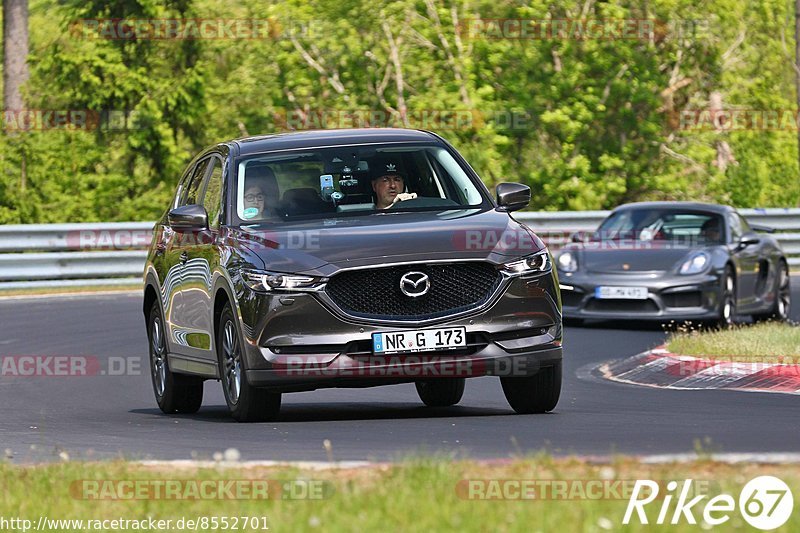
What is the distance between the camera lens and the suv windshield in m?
11.2

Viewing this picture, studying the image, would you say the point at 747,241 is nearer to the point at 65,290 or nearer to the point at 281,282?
the point at 65,290

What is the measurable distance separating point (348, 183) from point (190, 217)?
101cm

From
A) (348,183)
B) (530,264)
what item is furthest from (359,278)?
(348,183)

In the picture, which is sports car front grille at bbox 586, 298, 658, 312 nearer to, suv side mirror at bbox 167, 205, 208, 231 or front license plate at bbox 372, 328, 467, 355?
suv side mirror at bbox 167, 205, 208, 231

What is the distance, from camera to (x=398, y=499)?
661 cm

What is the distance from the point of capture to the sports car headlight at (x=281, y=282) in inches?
399

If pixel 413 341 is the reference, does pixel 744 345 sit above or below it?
below

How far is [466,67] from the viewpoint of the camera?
1377 inches

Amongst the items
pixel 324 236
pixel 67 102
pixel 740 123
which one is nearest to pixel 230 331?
pixel 324 236

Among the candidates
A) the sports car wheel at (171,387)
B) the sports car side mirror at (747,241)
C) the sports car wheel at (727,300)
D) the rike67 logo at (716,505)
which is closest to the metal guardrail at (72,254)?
the sports car side mirror at (747,241)

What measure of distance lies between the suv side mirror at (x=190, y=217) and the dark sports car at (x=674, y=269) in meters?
8.50

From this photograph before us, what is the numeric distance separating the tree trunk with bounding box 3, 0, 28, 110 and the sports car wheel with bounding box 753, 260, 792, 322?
1658 cm

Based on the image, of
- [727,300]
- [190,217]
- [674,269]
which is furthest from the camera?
[727,300]

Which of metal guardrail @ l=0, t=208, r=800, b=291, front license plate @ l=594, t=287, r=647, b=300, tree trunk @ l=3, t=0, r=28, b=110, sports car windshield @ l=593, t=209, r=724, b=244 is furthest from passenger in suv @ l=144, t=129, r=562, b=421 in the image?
tree trunk @ l=3, t=0, r=28, b=110
